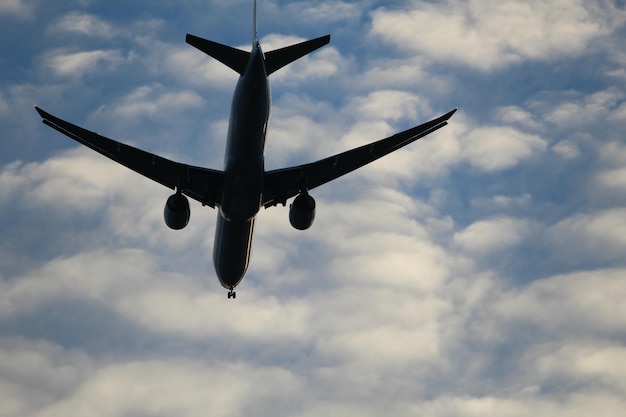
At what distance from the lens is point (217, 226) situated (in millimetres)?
52094

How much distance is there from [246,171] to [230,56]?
5.91m

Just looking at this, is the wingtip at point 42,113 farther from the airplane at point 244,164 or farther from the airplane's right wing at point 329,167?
the airplane's right wing at point 329,167

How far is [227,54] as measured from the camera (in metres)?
45.2

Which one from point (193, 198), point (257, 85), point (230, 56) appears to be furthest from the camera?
point (193, 198)

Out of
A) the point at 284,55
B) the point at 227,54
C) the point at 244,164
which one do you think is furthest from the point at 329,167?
the point at 227,54

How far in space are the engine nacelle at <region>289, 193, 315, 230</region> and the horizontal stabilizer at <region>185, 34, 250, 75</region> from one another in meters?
7.25

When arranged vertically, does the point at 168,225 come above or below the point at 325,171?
below

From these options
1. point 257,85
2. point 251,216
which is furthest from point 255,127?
point 251,216

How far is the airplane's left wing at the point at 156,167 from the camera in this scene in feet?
144

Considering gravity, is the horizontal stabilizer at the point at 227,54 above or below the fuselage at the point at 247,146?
above

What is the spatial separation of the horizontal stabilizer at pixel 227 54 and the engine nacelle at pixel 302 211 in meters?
7.25

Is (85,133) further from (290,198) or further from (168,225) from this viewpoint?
(290,198)

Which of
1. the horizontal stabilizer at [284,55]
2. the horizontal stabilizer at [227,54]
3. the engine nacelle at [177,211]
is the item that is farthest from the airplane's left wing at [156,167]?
the horizontal stabilizer at [284,55]

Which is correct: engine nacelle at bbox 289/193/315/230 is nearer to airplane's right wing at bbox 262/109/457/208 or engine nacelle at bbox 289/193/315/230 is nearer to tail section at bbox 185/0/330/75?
airplane's right wing at bbox 262/109/457/208
